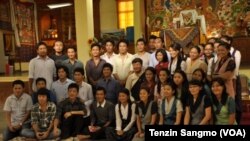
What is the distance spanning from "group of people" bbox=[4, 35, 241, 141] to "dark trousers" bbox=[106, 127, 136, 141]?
13 millimetres

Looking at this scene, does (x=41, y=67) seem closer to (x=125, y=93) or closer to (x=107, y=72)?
(x=107, y=72)

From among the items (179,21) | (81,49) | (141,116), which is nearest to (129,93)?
(141,116)

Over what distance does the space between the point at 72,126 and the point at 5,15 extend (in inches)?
268

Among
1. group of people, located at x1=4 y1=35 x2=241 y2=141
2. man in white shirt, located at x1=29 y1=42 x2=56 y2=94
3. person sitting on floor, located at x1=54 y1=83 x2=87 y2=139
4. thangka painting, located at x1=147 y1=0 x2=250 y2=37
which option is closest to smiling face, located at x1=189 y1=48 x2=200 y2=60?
group of people, located at x1=4 y1=35 x2=241 y2=141

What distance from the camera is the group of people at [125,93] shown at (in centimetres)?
451

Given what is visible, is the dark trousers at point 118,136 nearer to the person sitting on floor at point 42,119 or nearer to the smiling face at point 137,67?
the person sitting on floor at point 42,119

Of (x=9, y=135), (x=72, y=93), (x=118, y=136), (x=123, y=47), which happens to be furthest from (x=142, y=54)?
(x=9, y=135)

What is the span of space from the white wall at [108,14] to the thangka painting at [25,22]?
2.34m

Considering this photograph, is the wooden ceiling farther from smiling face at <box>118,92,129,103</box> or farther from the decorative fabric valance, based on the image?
smiling face at <box>118,92,129,103</box>

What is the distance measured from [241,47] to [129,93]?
5442mm

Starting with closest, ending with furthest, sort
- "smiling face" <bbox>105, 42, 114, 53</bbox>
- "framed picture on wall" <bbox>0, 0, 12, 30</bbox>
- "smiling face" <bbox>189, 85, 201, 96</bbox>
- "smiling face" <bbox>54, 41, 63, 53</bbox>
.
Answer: "smiling face" <bbox>189, 85, 201, 96</bbox>, "smiling face" <bbox>54, 41, 63, 53</bbox>, "smiling face" <bbox>105, 42, 114, 53</bbox>, "framed picture on wall" <bbox>0, 0, 12, 30</bbox>

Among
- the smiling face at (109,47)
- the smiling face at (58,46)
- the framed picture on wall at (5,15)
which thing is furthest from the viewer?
the framed picture on wall at (5,15)

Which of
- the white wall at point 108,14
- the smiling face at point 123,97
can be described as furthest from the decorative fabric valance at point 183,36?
the white wall at point 108,14

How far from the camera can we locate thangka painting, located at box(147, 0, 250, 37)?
402 inches
